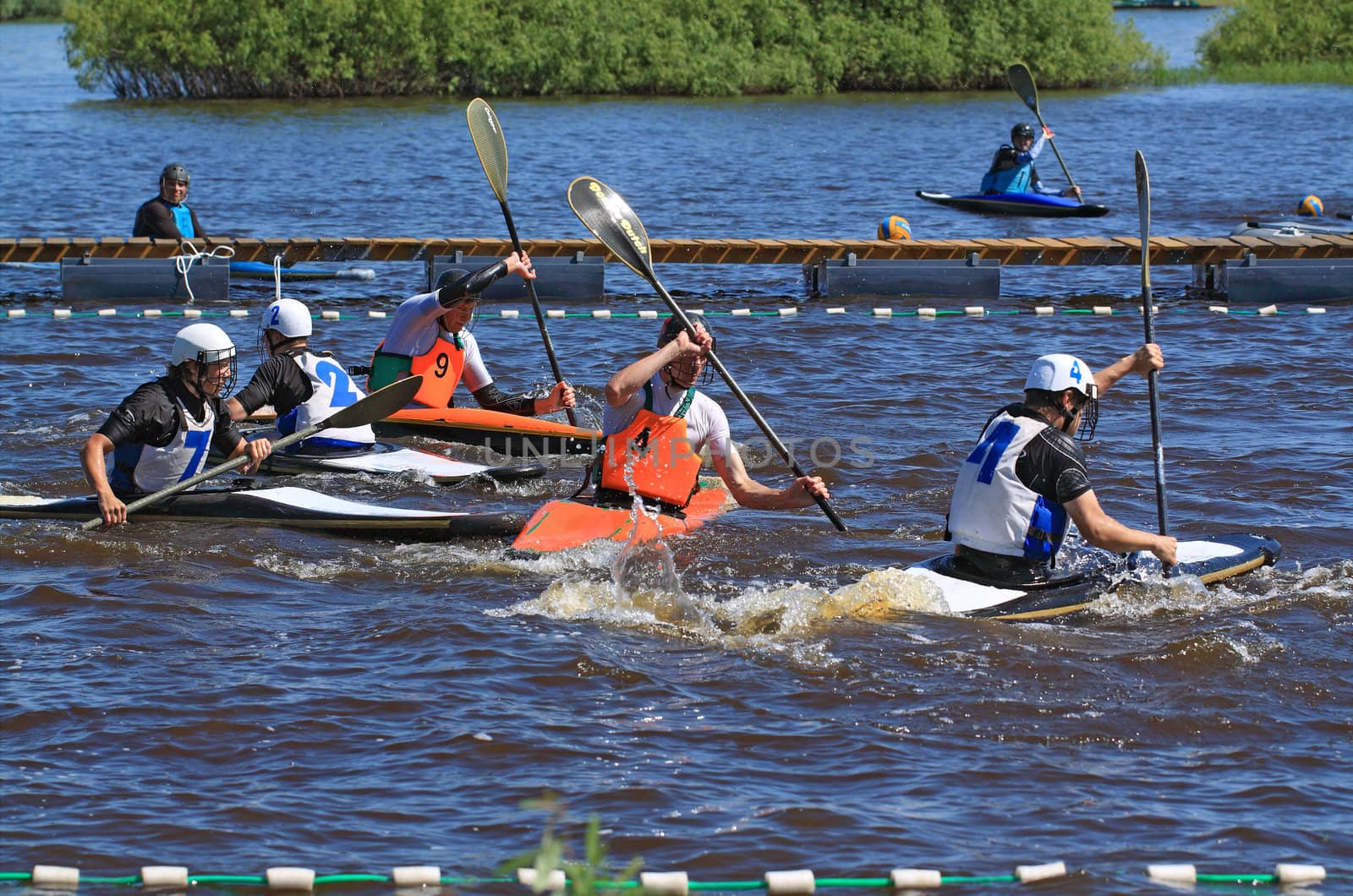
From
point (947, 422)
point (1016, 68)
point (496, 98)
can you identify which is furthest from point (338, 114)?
point (947, 422)

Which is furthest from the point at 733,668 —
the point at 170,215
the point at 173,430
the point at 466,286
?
the point at 170,215

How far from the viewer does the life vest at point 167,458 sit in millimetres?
7922

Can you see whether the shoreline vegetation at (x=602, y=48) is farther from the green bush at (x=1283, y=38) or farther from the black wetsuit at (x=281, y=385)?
the black wetsuit at (x=281, y=385)

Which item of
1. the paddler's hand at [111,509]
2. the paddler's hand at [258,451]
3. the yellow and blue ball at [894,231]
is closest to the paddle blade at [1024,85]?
the yellow and blue ball at [894,231]

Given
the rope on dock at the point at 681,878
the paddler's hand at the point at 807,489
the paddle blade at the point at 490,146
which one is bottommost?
the rope on dock at the point at 681,878

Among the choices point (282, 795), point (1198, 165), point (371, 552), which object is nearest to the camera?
point (282, 795)

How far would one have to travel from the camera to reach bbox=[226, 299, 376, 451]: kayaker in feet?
29.4

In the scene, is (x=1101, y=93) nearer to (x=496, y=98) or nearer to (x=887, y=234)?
(x=496, y=98)

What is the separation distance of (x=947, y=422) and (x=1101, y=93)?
3471 centimetres

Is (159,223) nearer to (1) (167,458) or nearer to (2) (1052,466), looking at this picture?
(1) (167,458)

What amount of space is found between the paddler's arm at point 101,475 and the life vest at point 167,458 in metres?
0.33

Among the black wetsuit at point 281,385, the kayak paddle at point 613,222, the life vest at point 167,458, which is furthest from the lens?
the black wetsuit at point 281,385

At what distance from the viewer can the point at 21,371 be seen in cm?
1232

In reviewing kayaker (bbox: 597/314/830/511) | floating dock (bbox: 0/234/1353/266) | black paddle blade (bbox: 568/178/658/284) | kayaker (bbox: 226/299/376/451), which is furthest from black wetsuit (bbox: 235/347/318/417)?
floating dock (bbox: 0/234/1353/266)
